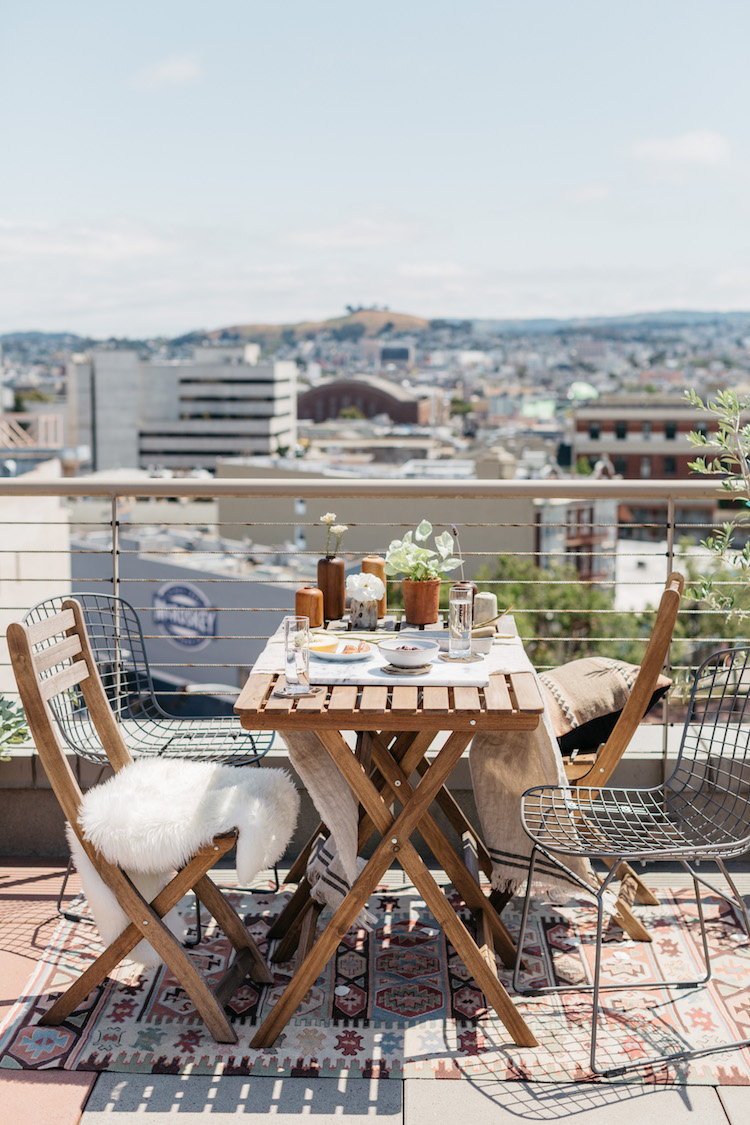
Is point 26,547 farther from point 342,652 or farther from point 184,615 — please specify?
point 342,652

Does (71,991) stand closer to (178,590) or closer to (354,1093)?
(354,1093)

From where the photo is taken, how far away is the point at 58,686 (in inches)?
93.1

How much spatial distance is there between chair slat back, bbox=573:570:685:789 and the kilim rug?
15.6 inches

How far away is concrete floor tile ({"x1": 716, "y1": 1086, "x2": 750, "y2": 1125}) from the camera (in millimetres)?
2006

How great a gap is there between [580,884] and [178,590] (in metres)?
31.4

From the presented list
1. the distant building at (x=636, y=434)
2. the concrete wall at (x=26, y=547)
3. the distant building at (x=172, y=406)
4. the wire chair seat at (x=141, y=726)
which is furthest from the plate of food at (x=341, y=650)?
the distant building at (x=172, y=406)

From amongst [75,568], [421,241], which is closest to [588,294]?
[421,241]

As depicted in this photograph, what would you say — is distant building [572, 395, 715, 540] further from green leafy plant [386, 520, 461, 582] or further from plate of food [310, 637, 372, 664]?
plate of food [310, 637, 372, 664]

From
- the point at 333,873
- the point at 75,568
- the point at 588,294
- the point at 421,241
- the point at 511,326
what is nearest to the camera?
the point at 333,873

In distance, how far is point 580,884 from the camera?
8.04 ft

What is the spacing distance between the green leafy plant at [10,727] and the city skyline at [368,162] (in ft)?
276

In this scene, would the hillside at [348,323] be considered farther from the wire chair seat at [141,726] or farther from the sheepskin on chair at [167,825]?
the sheepskin on chair at [167,825]

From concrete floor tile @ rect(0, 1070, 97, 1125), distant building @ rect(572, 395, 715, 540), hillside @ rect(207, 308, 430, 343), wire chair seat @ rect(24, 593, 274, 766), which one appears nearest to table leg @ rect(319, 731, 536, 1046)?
wire chair seat @ rect(24, 593, 274, 766)

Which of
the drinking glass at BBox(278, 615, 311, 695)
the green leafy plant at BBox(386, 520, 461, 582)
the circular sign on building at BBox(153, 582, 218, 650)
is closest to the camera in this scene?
the drinking glass at BBox(278, 615, 311, 695)
